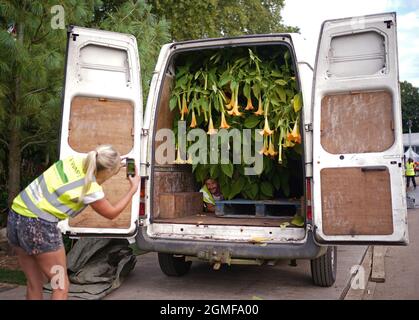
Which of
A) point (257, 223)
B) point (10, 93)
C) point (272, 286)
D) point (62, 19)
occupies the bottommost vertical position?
point (272, 286)

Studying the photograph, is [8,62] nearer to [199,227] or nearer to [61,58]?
[61,58]

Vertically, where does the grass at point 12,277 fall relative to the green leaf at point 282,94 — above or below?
below

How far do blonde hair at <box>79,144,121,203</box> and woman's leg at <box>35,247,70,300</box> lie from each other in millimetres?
439

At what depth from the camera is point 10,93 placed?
700 cm

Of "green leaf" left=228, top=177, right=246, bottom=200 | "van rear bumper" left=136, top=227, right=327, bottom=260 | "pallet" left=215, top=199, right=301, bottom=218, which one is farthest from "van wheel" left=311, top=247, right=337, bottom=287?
"green leaf" left=228, top=177, right=246, bottom=200

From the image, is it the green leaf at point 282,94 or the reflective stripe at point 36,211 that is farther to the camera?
the green leaf at point 282,94

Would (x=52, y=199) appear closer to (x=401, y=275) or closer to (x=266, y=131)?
(x=266, y=131)

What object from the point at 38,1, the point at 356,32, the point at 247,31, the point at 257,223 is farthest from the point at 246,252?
the point at 247,31

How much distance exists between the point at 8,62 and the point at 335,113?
4462 mm

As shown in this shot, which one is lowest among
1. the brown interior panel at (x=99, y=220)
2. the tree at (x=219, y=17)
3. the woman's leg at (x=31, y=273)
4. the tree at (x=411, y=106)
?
the woman's leg at (x=31, y=273)

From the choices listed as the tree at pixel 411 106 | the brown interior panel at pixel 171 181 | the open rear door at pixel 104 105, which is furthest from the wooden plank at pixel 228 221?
the tree at pixel 411 106

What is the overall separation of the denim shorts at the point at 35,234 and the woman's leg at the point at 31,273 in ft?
0.47

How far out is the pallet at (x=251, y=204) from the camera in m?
6.01

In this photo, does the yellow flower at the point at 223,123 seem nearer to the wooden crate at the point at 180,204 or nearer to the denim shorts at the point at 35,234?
the wooden crate at the point at 180,204
